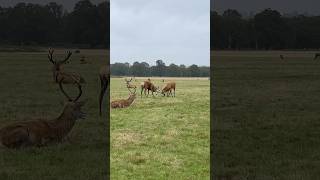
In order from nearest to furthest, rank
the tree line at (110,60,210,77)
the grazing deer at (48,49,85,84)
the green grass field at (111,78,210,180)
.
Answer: the green grass field at (111,78,210,180) → the grazing deer at (48,49,85,84) → the tree line at (110,60,210,77)

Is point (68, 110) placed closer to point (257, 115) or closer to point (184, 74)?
point (257, 115)

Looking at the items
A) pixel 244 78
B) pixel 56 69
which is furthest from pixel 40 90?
pixel 244 78

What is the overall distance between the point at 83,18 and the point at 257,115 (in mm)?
5395

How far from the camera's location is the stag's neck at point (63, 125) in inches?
323

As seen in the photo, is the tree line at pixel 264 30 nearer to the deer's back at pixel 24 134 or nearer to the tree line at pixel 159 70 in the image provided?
the tree line at pixel 159 70

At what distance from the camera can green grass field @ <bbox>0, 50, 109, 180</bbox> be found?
6.93 m

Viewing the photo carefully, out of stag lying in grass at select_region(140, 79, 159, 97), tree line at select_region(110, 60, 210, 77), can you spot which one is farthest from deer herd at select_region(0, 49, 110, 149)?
A: tree line at select_region(110, 60, 210, 77)

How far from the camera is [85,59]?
1766 centimetres

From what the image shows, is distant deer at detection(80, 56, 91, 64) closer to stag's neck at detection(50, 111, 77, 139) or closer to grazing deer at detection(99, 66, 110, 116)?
grazing deer at detection(99, 66, 110, 116)

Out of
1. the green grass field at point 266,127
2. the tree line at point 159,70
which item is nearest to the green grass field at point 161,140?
the green grass field at point 266,127

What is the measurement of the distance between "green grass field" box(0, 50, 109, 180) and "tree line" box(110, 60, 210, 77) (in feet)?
4.87

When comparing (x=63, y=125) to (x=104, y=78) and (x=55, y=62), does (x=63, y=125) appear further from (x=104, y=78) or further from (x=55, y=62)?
(x=55, y=62)

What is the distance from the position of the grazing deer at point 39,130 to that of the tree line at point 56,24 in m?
4.25

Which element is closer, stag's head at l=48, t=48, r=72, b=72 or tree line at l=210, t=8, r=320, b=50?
tree line at l=210, t=8, r=320, b=50
